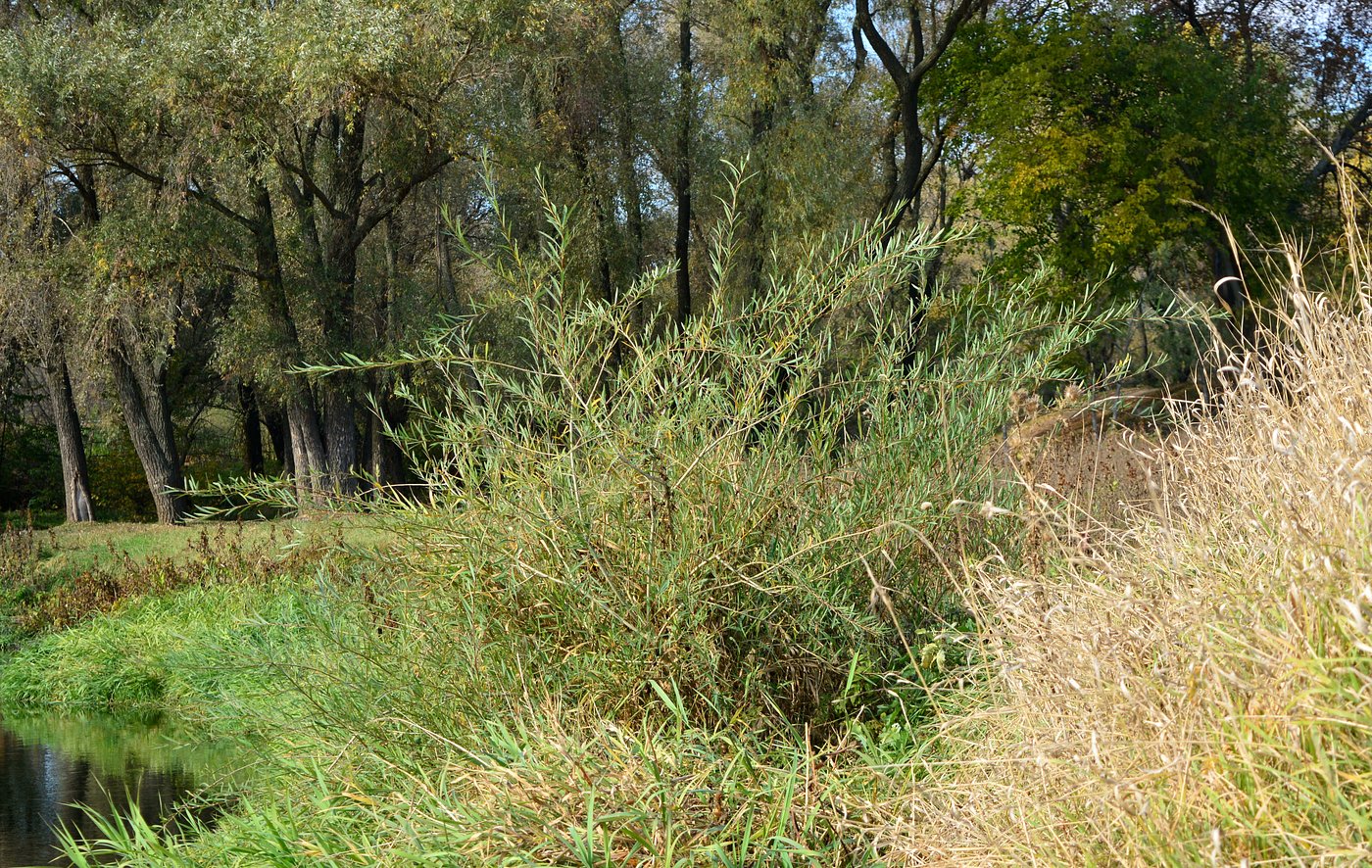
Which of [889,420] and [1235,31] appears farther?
[1235,31]

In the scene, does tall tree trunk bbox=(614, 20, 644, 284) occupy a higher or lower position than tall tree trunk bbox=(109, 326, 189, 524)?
higher

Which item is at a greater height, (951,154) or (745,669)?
(951,154)

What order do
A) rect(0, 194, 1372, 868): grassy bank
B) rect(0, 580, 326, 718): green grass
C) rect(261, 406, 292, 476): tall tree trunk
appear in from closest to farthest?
rect(0, 194, 1372, 868): grassy bank < rect(0, 580, 326, 718): green grass < rect(261, 406, 292, 476): tall tree trunk

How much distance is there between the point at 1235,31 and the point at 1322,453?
2494 cm

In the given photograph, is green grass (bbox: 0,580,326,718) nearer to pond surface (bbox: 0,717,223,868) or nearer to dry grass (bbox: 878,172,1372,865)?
pond surface (bbox: 0,717,223,868)

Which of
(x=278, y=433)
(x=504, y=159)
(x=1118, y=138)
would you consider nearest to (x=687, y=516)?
(x=504, y=159)

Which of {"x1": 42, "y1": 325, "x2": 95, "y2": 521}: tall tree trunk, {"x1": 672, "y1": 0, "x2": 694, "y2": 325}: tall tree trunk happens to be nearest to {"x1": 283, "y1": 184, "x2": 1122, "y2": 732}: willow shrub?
{"x1": 672, "y1": 0, "x2": 694, "y2": 325}: tall tree trunk

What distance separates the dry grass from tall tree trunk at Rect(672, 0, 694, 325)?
17749 mm

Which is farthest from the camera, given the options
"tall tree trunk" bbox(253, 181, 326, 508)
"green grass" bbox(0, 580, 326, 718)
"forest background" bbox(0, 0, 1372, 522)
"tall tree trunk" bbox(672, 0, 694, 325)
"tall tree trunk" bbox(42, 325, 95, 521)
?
"tall tree trunk" bbox(672, 0, 694, 325)

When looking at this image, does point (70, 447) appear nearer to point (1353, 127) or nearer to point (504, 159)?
point (504, 159)

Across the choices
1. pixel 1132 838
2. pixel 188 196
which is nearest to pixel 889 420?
pixel 1132 838

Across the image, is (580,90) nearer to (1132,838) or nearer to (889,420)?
(889,420)

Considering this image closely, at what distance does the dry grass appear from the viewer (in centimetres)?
225

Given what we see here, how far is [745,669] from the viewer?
13.4ft
